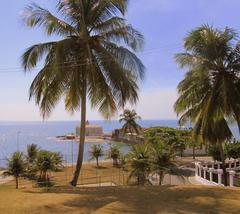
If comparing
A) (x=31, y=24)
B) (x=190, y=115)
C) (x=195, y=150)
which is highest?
(x=31, y=24)

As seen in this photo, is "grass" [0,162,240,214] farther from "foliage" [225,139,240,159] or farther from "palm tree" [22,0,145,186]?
"foliage" [225,139,240,159]

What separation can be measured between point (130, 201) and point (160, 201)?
2.79 feet

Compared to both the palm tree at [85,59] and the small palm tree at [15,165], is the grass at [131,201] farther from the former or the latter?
the small palm tree at [15,165]

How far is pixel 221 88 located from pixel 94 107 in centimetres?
619

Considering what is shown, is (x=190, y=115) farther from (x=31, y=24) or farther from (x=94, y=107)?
(x=31, y=24)

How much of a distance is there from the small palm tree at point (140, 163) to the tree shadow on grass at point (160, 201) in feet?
36.0

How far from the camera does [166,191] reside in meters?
11.8

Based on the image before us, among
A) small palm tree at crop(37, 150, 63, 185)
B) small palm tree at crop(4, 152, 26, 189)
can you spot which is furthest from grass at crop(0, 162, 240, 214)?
small palm tree at crop(37, 150, 63, 185)

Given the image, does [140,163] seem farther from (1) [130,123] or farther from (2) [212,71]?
(1) [130,123]

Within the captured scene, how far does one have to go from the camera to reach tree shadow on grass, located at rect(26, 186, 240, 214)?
952cm

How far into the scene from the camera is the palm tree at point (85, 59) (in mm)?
16547

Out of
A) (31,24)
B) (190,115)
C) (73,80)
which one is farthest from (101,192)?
(190,115)

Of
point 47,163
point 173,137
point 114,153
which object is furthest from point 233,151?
point 47,163

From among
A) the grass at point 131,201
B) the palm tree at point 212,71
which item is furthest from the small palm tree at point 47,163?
the grass at point 131,201
